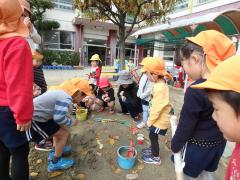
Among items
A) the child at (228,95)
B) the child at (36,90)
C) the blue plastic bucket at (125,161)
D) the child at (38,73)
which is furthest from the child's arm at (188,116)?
the child at (38,73)

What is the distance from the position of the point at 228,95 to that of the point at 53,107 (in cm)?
177

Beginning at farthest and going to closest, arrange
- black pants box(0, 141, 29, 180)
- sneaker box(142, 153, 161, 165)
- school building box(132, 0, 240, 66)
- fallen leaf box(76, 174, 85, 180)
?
school building box(132, 0, 240, 66) < sneaker box(142, 153, 161, 165) < fallen leaf box(76, 174, 85, 180) < black pants box(0, 141, 29, 180)

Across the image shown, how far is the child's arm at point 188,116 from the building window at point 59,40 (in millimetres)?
17500

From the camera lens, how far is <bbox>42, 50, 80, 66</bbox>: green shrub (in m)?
16.5

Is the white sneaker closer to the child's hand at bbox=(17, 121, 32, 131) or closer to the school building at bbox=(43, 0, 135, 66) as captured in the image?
the child's hand at bbox=(17, 121, 32, 131)

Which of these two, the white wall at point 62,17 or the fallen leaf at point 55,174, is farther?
the white wall at point 62,17

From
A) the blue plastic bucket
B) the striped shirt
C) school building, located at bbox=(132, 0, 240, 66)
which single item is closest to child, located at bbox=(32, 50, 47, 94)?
the striped shirt

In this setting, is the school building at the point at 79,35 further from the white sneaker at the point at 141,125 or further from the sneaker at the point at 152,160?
the sneaker at the point at 152,160

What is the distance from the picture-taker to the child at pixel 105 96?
4770 mm

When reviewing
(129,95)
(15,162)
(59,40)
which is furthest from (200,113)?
(59,40)

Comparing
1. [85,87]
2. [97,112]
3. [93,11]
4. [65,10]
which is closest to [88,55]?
[65,10]

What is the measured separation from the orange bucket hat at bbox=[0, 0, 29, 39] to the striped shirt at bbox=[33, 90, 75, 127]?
70 cm

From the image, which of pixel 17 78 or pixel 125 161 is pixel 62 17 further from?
pixel 17 78

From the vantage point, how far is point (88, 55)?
65.3 feet
